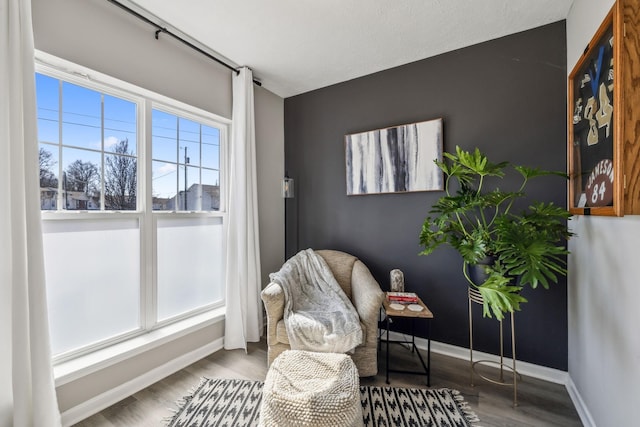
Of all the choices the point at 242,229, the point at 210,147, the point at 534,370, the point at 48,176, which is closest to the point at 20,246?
the point at 48,176

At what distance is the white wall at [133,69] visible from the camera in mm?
1562

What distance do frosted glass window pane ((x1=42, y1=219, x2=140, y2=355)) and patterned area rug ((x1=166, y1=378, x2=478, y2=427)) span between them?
2.55 ft

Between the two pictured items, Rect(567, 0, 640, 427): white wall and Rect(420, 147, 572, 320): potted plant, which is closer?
Rect(567, 0, 640, 427): white wall

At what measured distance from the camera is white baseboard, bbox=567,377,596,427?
4.96 feet

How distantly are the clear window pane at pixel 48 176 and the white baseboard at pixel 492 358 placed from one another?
9.40 ft

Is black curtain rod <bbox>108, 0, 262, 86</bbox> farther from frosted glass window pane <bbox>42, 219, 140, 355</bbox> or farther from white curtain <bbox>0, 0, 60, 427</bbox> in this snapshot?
frosted glass window pane <bbox>42, 219, 140, 355</bbox>

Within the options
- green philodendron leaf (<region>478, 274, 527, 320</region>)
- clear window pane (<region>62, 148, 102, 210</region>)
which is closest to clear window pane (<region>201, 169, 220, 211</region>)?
clear window pane (<region>62, 148, 102, 210</region>)

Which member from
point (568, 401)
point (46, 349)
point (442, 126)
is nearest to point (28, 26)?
point (46, 349)

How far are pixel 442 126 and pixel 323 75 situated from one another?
130 centimetres

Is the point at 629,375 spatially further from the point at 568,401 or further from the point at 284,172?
the point at 284,172

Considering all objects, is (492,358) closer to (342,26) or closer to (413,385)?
(413,385)

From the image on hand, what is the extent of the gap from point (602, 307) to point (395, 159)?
171cm

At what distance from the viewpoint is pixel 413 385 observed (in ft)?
6.26

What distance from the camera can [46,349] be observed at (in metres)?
1.37
